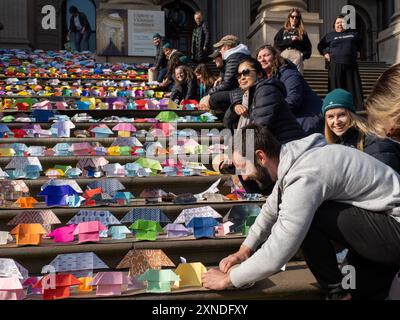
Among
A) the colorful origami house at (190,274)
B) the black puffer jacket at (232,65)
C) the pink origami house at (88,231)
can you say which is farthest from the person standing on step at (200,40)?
the colorful origami house at (190,274)

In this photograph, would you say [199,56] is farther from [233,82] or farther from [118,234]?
[118,234]

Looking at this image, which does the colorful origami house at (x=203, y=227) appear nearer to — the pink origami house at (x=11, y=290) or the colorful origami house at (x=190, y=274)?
the colorful origami house at (x=190, y=274)

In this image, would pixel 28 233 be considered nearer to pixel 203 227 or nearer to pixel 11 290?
pixel 11 290

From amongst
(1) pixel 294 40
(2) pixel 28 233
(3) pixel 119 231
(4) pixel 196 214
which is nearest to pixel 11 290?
(2) pixel 28 233

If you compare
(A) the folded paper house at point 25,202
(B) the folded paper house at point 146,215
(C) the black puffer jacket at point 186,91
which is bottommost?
(B) the folded paper house at point 146,215

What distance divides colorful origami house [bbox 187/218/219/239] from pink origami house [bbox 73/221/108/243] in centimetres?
66

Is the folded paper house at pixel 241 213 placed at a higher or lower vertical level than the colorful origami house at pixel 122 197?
lower

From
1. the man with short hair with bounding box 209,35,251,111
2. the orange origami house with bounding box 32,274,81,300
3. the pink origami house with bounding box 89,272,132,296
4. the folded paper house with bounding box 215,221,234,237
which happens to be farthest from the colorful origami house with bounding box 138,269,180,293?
the man with short hair with bounding box 209,35,251,111

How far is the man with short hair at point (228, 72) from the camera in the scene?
6.32 meters

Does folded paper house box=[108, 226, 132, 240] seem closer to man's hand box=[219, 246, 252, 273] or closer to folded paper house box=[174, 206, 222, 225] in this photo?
folded paper house box=[174, 206, 222, 225]

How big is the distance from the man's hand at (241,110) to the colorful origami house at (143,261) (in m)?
1.96

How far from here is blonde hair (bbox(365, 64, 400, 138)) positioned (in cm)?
218

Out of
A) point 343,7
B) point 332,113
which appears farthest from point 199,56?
point 343,7

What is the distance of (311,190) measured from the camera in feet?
7.62
